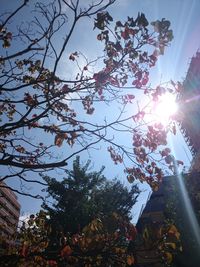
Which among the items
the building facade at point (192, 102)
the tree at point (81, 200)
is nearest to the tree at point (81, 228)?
the tree at point (81, 200)

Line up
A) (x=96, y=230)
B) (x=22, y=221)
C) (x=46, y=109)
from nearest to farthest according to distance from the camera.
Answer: (x=96, y=230) → (x=46, y=109) → (x=22, y=221)

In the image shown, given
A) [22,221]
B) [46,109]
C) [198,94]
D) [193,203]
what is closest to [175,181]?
[193,203]

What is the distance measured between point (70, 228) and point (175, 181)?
10564mm

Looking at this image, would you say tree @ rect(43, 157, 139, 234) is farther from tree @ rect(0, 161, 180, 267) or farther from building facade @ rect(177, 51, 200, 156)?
building facade @ rect(177, 51, 200, 156)

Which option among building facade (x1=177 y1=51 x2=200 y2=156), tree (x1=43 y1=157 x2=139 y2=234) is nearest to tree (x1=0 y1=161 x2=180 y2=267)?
tree (x1=43 y1=157 x2=139 y2=234)

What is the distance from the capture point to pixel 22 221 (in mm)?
8789

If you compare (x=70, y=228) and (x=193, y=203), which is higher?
(x=70, y=228)

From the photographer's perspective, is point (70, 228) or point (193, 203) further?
point (70, 228)

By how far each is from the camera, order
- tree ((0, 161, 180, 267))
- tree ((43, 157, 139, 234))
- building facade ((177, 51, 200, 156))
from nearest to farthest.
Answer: tree ((0, 161, 180, 267)), tree ((43, 157, 139, 234)), building facade ((177, 51, 200, 156))

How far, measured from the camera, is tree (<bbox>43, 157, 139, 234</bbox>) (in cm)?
2244

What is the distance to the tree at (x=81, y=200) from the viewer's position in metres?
22.4

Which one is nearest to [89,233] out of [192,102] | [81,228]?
[81,228]

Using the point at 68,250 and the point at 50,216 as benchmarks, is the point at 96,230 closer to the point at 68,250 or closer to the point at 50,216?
the point at 68,250

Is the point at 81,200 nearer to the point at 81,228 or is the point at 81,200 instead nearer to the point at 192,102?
the point at 81,228
